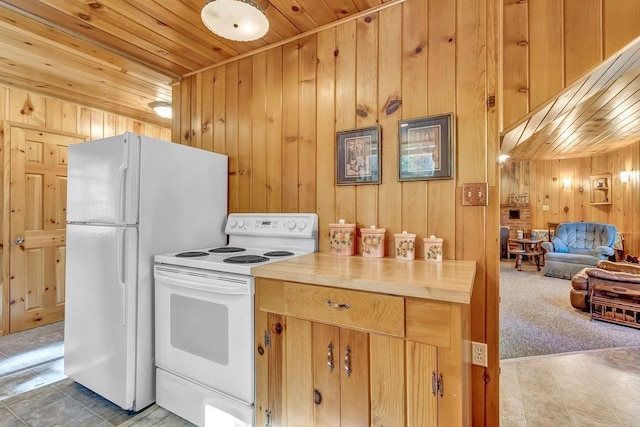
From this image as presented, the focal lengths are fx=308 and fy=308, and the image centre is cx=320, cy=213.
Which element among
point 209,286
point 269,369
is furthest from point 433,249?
point 209,286

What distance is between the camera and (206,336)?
1.58 metres

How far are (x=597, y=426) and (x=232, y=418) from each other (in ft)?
6.73

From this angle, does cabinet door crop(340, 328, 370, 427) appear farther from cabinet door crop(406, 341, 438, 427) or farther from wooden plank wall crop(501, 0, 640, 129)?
wooden plank wall crop(501, 0, 640, 129)

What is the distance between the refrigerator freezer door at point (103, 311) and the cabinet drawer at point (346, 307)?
1003mm

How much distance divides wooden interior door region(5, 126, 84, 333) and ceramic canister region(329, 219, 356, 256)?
3.28 metres

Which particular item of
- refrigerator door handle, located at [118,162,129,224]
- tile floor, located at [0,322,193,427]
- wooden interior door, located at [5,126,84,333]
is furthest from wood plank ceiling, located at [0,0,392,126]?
tile floor, located at [0,322,193,427]

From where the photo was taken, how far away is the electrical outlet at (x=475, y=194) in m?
1.55

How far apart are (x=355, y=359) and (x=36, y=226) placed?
3.71 m

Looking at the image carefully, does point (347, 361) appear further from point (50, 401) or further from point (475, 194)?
point (50, 401)

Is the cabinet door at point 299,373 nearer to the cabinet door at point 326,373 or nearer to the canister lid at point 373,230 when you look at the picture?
the cabinet door at point 326,373

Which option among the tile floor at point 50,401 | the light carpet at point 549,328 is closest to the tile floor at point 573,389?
the light carpet at point 549,328

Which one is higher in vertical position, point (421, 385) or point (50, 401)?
point (421, 385)

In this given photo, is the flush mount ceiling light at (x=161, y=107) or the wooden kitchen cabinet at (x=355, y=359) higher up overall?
the flush mount ceiling light at (x=161, y=107)

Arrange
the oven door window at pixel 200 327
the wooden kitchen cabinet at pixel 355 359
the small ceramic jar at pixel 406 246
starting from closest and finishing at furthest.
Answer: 1. the wooden kitchen cabinet at pixel 355 359
2. the oven door window at pixel 200 327
3. the small ceramic jar at pixel 406 246
